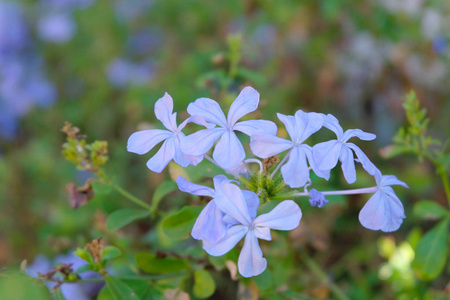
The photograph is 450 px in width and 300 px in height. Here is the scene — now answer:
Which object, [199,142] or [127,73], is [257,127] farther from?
[127,73]

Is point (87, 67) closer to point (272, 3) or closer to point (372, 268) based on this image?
point (272, 3)

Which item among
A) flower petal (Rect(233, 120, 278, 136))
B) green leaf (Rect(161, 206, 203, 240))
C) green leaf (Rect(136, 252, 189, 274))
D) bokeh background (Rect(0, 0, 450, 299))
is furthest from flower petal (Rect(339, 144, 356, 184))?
bokeh background (Rect(0, 0, 450, 299))

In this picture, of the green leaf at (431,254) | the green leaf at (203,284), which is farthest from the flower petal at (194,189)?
the green leaf at (431,254)

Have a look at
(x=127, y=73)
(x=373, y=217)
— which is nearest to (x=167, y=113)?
(x=373, y=217)

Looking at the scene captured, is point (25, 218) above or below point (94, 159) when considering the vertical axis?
below

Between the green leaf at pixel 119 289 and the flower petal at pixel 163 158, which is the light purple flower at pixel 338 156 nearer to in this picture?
the flower petal at pixel 163 158

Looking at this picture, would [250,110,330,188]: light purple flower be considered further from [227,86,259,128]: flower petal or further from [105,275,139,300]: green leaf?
[105,275,139,300]: green leaf

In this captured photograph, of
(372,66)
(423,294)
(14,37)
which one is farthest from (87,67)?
(423,294)
